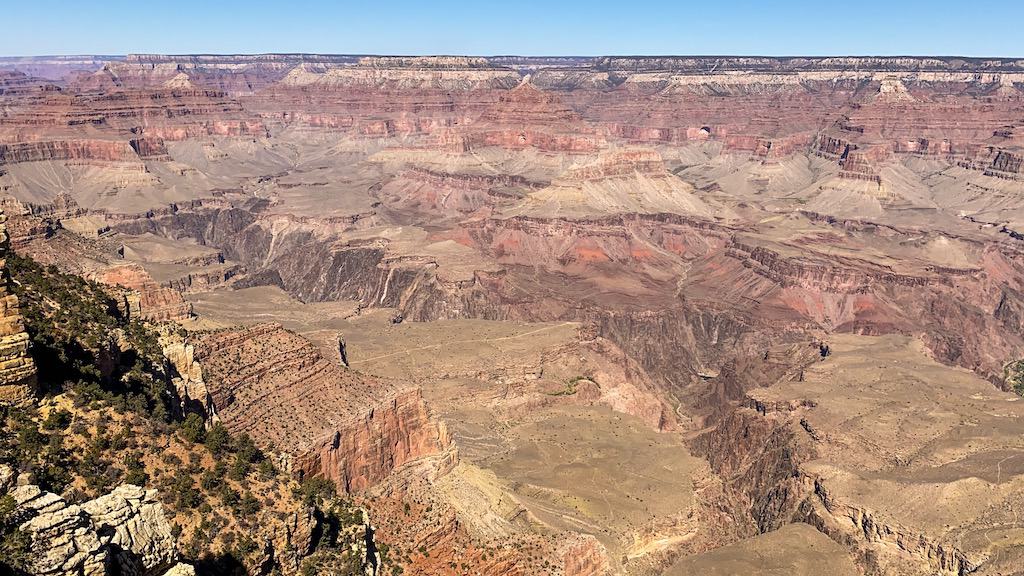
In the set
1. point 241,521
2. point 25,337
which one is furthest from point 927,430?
point 25,337

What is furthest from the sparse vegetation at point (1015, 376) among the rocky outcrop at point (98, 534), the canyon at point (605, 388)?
the rocky outcrop at point (98, 534)

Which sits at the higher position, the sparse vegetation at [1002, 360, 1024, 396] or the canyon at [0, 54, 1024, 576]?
the canyon at [0, 54, 1024, 576]

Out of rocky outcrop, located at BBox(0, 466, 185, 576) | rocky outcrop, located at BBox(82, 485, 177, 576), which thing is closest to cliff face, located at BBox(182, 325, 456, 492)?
rocky outcrop, located at BBox(82, 485, 177, 576)

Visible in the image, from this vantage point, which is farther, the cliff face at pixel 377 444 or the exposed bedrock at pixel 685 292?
the exposed bedrock at pixel 685 292

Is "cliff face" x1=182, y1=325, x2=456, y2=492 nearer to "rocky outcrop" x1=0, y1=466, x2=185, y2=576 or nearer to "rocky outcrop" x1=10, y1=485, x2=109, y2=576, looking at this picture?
"rocky outcrop" x1=0, y1=466, x2=185, y2=576

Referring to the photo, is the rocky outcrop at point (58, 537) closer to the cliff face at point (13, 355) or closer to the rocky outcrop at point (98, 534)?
the rocky outcrop at point (98, 534)

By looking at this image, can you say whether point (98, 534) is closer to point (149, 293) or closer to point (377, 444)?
point (377, 444)

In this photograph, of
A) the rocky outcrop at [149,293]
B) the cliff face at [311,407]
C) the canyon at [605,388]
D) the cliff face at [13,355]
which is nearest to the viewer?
the cliff face at [13,355]

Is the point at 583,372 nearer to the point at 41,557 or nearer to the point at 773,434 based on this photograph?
the point at 773,434
